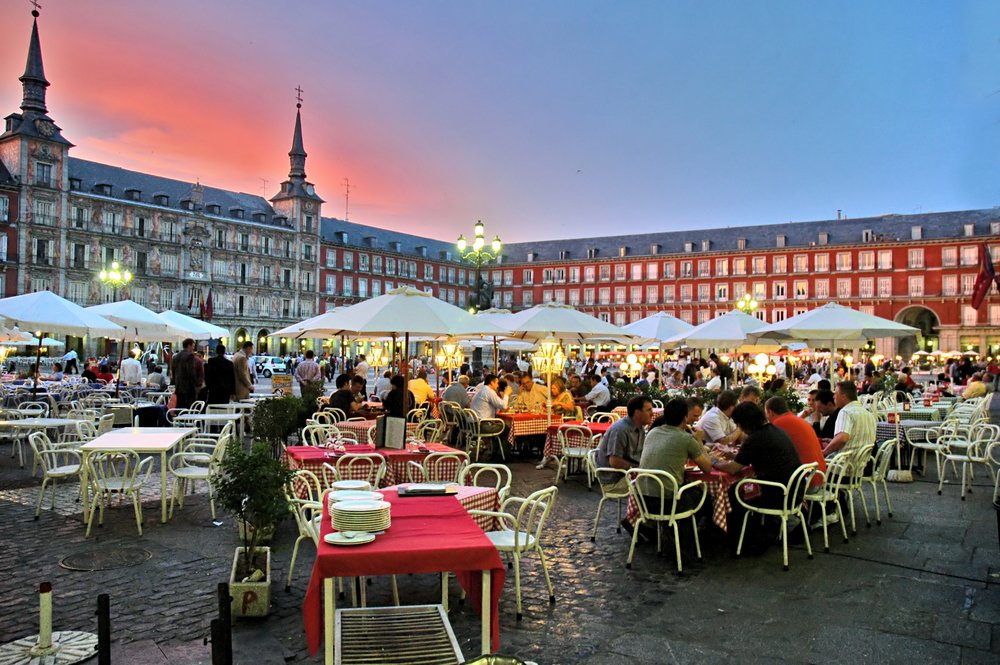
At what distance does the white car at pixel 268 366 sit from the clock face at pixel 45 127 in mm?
17480

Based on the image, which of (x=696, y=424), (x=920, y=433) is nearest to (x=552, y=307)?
(x=696, y=424)

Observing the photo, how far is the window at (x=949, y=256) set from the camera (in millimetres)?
45875

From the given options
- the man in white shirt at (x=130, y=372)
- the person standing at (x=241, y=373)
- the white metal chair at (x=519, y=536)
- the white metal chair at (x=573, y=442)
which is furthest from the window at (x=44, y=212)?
the white metal chair at (x=519, y=536)

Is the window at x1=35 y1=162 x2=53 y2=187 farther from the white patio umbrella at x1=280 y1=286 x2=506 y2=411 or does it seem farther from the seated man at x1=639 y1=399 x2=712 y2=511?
the seated man at x1=639 y1=399 x2=712 y2=511

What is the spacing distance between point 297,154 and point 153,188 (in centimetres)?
1067

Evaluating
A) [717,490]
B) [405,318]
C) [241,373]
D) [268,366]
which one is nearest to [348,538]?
[717,490]

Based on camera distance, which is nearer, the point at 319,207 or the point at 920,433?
the point at 920,433

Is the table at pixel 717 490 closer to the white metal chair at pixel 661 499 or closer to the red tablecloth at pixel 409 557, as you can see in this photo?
the white metal chair at pixel 661 499

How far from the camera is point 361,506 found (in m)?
3.30

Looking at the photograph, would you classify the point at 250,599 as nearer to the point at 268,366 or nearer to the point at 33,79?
the point at 268,366

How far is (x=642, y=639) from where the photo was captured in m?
3.65

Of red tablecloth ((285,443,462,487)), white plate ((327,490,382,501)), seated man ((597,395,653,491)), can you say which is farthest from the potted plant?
seated man ((597,395,653,491))

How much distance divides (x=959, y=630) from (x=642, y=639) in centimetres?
176

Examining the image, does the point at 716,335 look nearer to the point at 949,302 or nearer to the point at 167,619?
the point at 167,619
